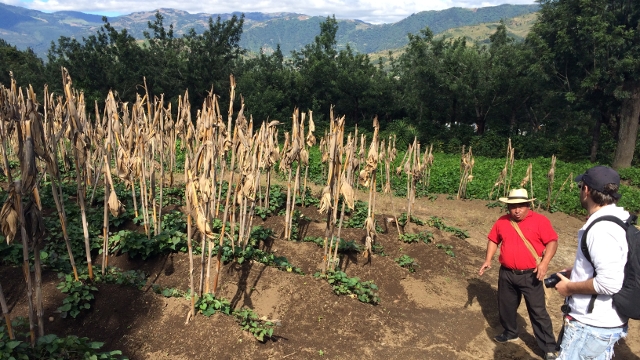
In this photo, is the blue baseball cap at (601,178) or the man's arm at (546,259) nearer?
the blue baseball cap at (601,178)

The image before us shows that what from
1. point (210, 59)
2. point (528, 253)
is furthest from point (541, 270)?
point (210, 59)

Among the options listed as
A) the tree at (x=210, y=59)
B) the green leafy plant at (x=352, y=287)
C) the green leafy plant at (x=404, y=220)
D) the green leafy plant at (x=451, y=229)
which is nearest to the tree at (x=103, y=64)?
the tree at (x=210, y=59)

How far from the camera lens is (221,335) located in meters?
3.95

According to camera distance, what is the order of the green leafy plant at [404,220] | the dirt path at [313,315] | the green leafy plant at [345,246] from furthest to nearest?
the green leafy plant at [404,220], the green leafy plant at [345,246], the dirt path at [313,315]

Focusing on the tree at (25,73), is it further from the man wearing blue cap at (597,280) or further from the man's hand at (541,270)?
the man wearing blue cap at (597,280)

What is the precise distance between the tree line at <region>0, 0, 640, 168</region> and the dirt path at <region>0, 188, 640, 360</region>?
14.4m

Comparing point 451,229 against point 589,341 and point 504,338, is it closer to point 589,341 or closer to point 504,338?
point 504,338

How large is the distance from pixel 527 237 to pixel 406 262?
245 centimetres

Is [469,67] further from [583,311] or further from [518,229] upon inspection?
[583,311]

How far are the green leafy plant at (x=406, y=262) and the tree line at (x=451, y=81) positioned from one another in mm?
14370

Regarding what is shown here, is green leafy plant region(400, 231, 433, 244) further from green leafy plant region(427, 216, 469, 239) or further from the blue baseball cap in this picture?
the blue baseball cap

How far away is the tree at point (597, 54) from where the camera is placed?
1555cm

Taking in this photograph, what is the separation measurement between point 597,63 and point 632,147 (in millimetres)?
4326

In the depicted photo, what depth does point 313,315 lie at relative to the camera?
15.5 feet
